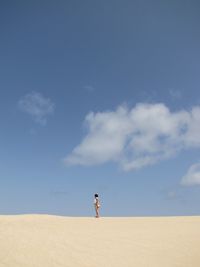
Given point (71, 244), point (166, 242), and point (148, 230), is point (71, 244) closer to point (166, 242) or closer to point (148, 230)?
point (166, 242)

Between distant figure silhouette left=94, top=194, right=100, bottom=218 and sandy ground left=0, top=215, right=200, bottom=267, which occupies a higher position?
distant figure silhouette left=94, top=194, right=100, bottom=218

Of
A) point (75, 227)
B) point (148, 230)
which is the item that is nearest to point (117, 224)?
point (148, 230)

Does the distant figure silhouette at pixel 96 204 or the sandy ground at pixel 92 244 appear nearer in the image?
the sandy ground at pixel 92 244

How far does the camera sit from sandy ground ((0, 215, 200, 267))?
1329 cm

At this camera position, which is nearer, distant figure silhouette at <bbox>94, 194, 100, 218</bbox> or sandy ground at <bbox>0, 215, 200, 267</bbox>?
sandy ground at <bbox>0, 215, 200, 267</bbox>

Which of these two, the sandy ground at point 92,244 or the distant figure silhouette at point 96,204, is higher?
the distant figure silhouette at point 96,204

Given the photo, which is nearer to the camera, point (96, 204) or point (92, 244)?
point (92, 244)

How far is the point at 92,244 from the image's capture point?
15.5 m

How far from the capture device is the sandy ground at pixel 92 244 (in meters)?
13.3

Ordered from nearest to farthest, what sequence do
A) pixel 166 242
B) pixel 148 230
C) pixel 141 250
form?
pixel 141 250 → pixel 166 242 → pixel 148 230

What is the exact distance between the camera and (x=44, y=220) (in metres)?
20.2

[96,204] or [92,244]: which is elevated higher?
[96,204]

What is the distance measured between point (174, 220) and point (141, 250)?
9538mm

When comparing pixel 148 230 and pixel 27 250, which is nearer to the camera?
pixel 27 250
